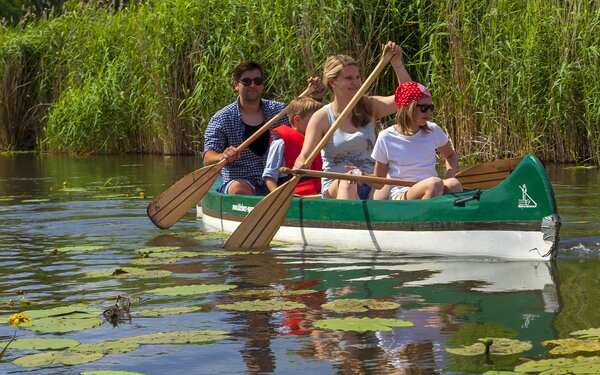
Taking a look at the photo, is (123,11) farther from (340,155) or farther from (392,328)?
(392,328)

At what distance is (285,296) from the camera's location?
224 inches

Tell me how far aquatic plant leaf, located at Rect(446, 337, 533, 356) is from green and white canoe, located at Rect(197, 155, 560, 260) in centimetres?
200

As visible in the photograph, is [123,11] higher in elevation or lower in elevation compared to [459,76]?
higher

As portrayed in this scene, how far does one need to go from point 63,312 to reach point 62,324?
267 millimetres

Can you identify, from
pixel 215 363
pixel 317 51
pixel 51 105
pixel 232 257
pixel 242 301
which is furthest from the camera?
pixel 51 105

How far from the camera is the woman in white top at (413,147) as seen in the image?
273 inches

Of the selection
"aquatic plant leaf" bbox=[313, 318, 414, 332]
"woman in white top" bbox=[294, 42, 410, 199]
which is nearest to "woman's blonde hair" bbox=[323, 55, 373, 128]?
"woman in white top" bbox=[294, 42, 410, 199]

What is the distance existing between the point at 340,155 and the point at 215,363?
11.8 ft

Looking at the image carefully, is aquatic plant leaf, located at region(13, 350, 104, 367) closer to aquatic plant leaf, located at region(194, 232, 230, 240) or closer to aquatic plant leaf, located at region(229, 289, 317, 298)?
aquatic plant leaf, located at region(229, 289, 317, 298)

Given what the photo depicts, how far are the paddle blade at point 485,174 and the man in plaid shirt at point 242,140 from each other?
1590 millimetres

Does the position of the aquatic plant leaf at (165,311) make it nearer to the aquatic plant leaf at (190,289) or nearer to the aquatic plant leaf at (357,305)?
the aquatic plant leaf at (190,289)

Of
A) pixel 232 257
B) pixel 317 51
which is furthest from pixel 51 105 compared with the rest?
pixel 232 257

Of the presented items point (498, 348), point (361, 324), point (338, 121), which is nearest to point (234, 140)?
point (338, 121)

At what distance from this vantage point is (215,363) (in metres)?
4.30
